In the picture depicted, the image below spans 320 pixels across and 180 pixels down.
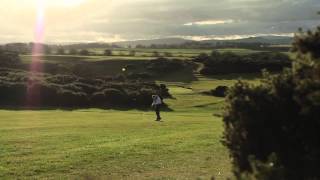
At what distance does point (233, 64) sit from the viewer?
335ft

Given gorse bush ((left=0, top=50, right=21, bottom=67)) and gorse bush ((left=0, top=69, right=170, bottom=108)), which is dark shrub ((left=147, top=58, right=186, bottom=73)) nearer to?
gorse bush ((left=0, top=50, right=21, bottom=67))

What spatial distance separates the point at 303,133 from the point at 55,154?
11829 millimetres

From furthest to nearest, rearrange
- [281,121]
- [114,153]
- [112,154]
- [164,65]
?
1. [164,65]
2. [114,153]
3. [112,154]
4. [281,121]

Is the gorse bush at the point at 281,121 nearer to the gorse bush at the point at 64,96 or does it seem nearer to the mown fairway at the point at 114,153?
the mown fairway at the point at 114,153

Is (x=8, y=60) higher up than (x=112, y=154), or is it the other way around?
(x=112, y=154)

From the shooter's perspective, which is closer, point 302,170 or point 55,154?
point 302,170

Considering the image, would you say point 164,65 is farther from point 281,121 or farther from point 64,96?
point 281,121

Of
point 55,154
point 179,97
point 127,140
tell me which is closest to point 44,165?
point 55,154

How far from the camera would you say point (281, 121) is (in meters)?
7.30

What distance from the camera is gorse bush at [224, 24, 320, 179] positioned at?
22.8 ft

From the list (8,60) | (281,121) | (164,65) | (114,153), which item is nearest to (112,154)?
(114,153)

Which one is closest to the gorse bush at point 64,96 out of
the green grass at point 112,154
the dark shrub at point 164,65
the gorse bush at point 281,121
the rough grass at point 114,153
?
the rough grass at point 114,153

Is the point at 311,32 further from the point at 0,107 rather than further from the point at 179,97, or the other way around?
the point at 179,97

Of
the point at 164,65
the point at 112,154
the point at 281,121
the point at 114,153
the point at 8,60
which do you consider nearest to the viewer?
the point at 281,121
